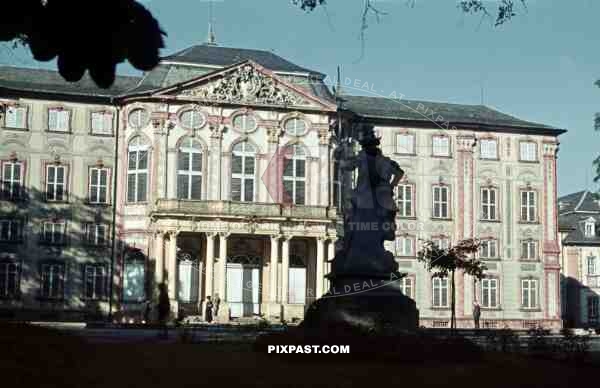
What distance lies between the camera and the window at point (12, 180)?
42656mm

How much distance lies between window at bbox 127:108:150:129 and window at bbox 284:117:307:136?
650cm

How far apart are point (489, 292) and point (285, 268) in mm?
11380

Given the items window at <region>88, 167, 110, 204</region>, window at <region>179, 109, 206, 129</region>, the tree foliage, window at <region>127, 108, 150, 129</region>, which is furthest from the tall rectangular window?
the tree foliage

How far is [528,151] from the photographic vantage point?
48.6 m

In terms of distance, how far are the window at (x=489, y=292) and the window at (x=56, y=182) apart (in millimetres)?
20814

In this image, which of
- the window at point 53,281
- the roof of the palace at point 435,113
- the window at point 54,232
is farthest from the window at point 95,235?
the roof of the palace at point 435,113

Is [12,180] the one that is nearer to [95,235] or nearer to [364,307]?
[95,235]

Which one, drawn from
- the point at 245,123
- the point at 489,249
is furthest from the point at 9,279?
the point at 489,249

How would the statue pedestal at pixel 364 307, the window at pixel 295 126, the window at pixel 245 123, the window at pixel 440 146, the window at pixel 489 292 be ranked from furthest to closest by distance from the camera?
the window at pixel 440 146 < the window at pixel 489 292 < the window at pixel 295 126 < the window at pixel 245 123 < the statue pedestal at pixel 364 307

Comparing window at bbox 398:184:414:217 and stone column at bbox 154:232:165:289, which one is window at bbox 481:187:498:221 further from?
stone column at bbox 154:232:165:289

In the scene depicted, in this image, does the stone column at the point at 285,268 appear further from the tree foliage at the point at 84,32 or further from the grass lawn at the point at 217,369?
the tree foliage at the point at 84,32

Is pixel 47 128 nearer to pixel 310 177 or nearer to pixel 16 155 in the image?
pixel 16 155

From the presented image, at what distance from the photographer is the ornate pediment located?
43594mm

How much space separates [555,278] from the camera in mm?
47781
